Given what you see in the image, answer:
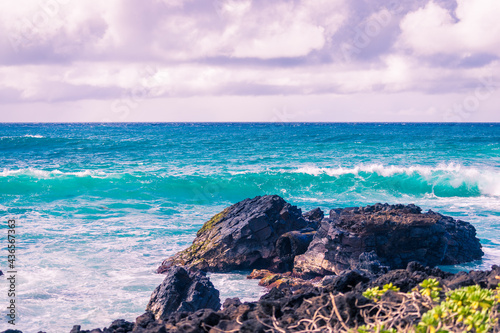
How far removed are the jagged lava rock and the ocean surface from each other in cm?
106

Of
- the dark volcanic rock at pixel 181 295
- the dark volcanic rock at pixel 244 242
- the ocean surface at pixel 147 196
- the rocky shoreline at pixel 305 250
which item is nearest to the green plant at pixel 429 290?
the rocky shoreline at pixel 305 250

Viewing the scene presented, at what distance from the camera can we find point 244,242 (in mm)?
11172

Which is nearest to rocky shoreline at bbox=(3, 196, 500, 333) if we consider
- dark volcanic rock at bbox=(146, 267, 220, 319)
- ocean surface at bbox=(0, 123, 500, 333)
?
dark volcanic rock at bbox=(146, 267, 220, 319)

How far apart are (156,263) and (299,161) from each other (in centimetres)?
2512

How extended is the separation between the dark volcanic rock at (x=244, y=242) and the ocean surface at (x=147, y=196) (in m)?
0.45

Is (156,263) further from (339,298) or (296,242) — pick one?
(339,298)

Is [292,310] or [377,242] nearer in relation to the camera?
[292,310]

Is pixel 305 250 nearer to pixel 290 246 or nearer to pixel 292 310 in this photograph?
pixel 290 246

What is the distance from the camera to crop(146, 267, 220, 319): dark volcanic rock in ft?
24.8

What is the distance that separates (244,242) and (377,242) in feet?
10.2

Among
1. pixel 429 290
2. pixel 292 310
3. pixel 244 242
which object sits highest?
pixel 429 290

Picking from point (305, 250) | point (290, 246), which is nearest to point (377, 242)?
point (305, 250)

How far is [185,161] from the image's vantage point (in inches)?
1414

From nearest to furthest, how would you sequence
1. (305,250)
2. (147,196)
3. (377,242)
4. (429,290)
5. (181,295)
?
(429,290)
(181,295)
(377,242)
(305,250)
(147,196)
